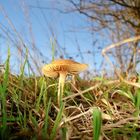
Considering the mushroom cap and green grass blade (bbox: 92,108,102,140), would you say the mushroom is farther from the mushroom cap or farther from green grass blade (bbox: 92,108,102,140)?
green grass blade (bbox: 92,108,102,140)

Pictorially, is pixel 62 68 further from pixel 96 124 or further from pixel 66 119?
pixel 96 124

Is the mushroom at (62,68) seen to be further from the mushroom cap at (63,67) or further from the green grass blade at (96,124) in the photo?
the green grass blade at (96,124)

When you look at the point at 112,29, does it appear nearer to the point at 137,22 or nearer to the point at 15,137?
the point at 137,22

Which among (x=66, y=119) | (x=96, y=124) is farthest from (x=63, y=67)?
(x=96, y=124)

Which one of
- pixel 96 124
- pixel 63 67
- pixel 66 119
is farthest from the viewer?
pixel 63 67

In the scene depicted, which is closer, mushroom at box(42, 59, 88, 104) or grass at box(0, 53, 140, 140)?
grass at box(0, 53, 140, 140)

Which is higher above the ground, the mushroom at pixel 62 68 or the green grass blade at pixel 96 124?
the mushroom at pixel 62 68

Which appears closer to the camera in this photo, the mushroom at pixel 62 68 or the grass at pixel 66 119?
the grass at pixel 66 119

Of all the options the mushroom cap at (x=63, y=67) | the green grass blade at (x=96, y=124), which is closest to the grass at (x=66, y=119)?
the green grass blade at (x=96, y=124)

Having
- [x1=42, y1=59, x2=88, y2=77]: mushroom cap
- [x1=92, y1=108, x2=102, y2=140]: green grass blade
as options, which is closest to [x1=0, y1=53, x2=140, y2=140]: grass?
[x1=92, y1=108, x2=102, y2=140]: green grass blade
